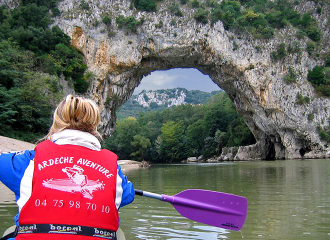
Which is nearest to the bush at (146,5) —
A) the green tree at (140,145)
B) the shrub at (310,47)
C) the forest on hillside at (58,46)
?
the forest on hillside at (58,46)

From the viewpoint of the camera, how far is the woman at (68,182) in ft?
5.43

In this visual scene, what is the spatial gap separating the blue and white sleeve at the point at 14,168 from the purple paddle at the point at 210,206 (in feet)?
3.91

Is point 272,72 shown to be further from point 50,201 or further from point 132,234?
point 50,201

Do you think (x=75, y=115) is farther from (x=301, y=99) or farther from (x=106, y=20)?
(x=301, y=99)

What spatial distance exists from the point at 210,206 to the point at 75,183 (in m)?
1.50

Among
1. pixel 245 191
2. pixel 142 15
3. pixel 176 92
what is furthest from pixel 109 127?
pixel 176 92

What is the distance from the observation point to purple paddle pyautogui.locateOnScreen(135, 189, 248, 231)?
2.84m

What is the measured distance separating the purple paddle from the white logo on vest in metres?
1.15

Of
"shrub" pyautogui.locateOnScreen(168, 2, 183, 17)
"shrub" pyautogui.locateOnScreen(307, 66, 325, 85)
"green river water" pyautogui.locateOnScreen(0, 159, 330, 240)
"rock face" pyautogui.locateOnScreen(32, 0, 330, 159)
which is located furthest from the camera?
"shrub" pyautogui.locateOnScreen(307, 66, 325, 85)

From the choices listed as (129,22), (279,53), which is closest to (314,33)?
(279,53)

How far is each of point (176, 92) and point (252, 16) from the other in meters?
138

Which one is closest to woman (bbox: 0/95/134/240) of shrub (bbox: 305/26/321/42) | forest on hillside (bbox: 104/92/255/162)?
shrub (bbox: 305/26/321/42)

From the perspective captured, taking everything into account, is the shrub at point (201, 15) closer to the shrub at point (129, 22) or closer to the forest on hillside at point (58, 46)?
the forest on hillside at point (58, 46)

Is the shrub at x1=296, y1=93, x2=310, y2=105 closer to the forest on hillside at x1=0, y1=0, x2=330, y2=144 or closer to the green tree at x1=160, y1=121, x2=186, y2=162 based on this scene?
the forest on hillside at x1=0, y1=0, x2=330, y2=144
